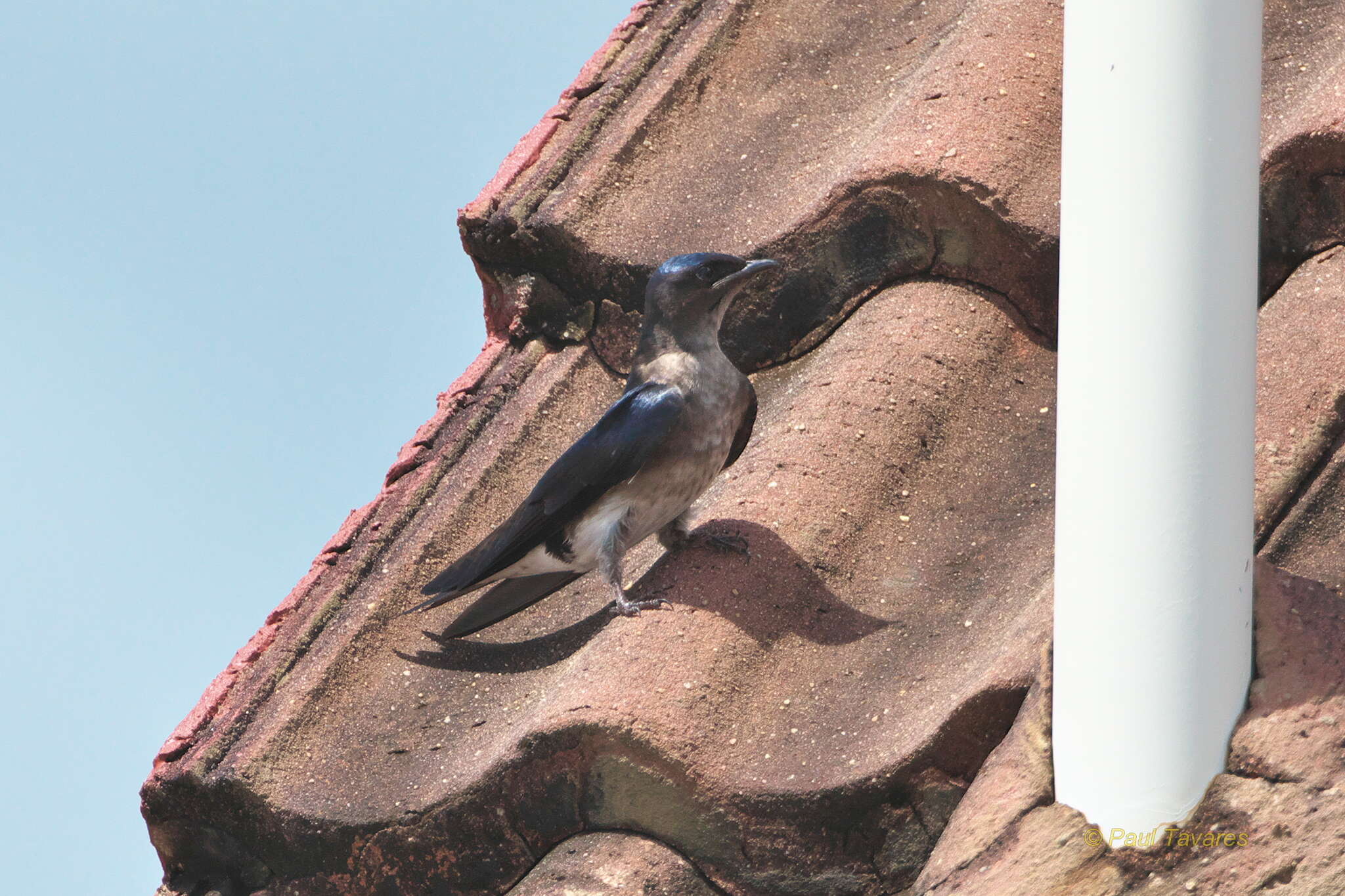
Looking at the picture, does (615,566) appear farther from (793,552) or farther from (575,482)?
(793,552)

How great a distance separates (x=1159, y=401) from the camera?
2.72 meters

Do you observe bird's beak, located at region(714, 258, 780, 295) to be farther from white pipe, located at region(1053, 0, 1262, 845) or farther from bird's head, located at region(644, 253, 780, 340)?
white pipe, located at region(1053, 0, 1262, 845)

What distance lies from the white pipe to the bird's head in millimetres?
1647

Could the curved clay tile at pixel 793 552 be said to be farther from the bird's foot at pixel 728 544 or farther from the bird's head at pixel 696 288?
the bird's head at pixel 696 288

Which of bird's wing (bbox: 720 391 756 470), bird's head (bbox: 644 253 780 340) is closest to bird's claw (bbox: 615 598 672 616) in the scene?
bird's wing (bbox: 720 391 756 470)

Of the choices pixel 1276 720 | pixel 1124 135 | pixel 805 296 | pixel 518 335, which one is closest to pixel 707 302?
pixel 805 296

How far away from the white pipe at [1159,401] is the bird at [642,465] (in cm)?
149

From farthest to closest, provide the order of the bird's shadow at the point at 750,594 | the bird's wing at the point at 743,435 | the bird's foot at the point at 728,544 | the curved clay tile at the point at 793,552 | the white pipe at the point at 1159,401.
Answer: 1. the bird's wing at the point at 743,435
2. the bird's foot at the point at 728,544
3. the bird's shadow at the point at 750,594
4. the curved clay tile at the point at 793,552
5. the white pipe at the point at 1159,401

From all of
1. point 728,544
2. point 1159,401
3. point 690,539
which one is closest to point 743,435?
point 690,539

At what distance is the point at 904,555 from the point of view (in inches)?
152

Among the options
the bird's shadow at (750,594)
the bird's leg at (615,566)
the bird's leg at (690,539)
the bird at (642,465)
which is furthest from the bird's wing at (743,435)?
the bird's shadow at (750,594)

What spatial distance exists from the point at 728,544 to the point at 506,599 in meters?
0.76

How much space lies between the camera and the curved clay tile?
3119mm

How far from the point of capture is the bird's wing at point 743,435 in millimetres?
4469
